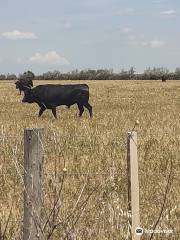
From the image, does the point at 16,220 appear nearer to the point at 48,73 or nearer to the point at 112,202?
Result: the point at 112,202

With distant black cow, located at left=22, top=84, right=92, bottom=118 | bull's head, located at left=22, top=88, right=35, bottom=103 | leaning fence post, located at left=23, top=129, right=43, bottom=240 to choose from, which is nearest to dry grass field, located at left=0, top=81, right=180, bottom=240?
leaning fence post, located at left=23, top=129, right=43, bottom=240

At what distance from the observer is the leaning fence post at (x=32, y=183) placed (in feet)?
12.5

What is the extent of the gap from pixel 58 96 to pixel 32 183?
55.7ft

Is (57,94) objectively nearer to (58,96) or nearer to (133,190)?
(58,96)

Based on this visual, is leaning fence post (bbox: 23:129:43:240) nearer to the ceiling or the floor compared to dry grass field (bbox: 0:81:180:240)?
nearer to the ceiling

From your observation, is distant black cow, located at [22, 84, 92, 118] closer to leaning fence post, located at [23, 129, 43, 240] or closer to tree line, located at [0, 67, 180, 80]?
leaning fence post, located at [23, 129, 43, 240]

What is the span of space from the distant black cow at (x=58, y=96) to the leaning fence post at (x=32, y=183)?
1658 centimetres

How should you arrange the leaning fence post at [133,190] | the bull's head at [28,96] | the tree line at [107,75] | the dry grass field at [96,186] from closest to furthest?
the leaning fence post at [133,190] → the dry grass field at [96,186] → the bull's head at [28,96] → the tree line at [107,75]

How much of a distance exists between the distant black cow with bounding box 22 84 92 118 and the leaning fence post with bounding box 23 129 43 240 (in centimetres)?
1658

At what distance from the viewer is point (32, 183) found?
12.6ft

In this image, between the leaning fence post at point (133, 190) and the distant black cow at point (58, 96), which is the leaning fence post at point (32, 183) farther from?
the distant black cow at point (58, 96)

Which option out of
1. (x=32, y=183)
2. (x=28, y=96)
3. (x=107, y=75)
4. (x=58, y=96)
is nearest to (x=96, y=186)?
(x=32, y=183)

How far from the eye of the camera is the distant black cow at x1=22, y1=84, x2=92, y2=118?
20.6 metres

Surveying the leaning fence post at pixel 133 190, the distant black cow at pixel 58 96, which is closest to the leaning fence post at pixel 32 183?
the leaning fence post at pixel 133 190
